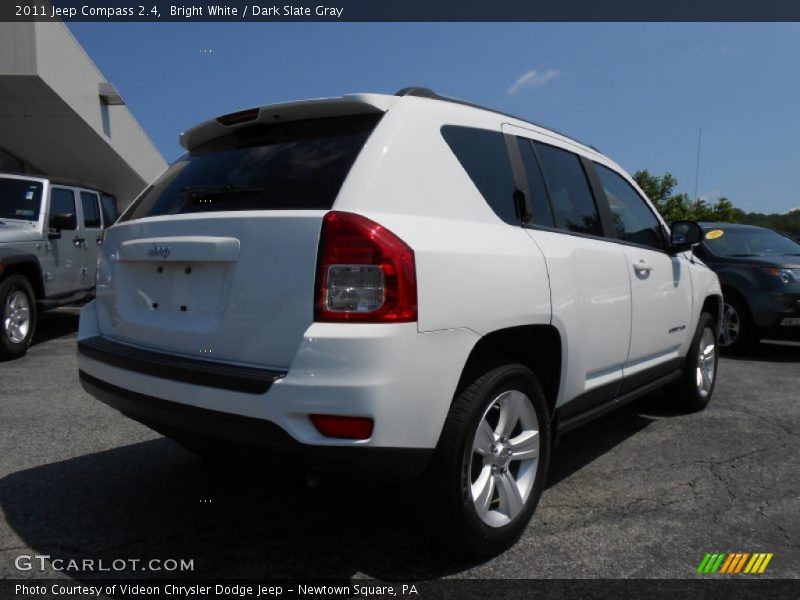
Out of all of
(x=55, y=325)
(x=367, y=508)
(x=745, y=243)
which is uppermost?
(x=745, y=243)

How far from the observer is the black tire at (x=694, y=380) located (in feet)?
15.4

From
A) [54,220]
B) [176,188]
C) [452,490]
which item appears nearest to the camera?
[452,490]

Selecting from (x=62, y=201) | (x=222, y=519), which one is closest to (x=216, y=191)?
(x=222, y=519)

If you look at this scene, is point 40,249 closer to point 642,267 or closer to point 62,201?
point 62,201

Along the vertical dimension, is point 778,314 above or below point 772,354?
above

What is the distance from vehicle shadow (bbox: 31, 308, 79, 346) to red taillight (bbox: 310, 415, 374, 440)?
7113 millimetres

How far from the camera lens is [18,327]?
670 centimetres

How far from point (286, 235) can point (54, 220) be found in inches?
247

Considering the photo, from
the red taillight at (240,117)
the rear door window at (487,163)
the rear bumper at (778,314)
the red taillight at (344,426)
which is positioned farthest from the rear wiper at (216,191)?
the rear bumper at (778,314)

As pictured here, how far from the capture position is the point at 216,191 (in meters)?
2.54

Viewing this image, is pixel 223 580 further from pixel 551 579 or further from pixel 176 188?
pixel 176 188

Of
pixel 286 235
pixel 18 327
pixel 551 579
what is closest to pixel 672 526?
pixel 551 579

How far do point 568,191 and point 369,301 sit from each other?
1696 millimetres

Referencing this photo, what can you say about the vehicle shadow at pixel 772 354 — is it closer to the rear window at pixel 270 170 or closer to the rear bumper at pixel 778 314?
the rear bumper at pixel 778 314
